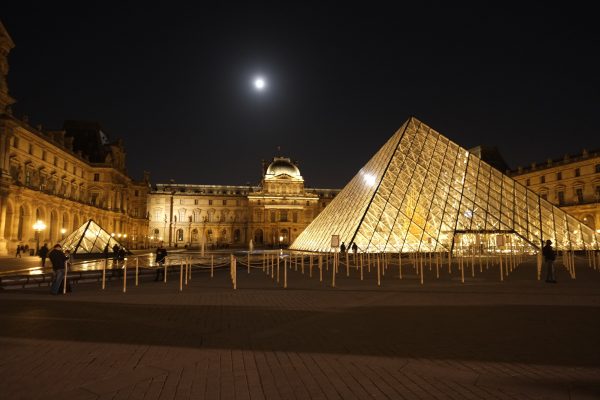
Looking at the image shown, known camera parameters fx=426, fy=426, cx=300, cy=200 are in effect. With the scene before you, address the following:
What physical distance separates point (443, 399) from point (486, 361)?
1.36 meters

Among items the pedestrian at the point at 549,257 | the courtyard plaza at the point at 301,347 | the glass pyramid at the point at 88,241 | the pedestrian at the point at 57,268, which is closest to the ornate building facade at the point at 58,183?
the glass pyramid at the point at 88,241

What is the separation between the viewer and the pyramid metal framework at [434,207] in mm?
22719

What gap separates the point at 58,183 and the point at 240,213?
46040 millimetres

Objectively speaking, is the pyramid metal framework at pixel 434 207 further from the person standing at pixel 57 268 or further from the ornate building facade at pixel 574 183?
the ornate building facade at pixel 574 183

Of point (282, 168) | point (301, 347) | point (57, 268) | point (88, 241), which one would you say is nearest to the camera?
point (301, 347)

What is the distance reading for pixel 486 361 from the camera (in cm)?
462

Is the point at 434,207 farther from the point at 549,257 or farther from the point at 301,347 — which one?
the point at 301,347

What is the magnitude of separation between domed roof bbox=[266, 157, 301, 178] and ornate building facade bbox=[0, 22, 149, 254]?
24257mm

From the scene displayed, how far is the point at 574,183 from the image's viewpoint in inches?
1907

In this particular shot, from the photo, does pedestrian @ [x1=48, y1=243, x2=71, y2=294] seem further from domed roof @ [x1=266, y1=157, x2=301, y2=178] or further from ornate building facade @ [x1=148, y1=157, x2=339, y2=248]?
domed roof @ [x1=266, y1=157, x2=301, y2=178]

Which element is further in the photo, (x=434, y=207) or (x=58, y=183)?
(x=58, y=183)

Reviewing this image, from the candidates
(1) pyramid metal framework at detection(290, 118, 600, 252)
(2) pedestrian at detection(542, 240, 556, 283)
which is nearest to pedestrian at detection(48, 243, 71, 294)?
(2) pedestrian at detection(542, 240, 556, 283)

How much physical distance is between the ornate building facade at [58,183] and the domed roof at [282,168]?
2426 cm

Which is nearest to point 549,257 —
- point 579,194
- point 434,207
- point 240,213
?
point 434,207
